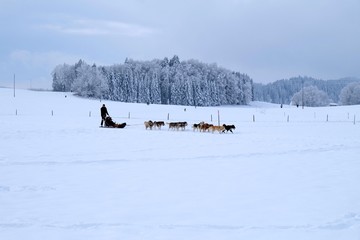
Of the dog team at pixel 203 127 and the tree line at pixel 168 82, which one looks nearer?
the dog team at pixel 203 127

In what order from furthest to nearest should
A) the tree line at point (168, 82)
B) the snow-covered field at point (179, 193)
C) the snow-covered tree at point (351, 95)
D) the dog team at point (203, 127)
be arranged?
the tree line at point (168, 82), the snow-covered tree at point (351, 95), the dog team at point (203, 127), the snow-covered field at point (179, 193)

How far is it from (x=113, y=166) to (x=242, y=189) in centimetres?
475

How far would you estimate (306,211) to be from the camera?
6.41 meters

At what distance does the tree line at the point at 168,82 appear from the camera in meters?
116

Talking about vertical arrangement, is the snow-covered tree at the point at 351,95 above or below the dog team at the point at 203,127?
above

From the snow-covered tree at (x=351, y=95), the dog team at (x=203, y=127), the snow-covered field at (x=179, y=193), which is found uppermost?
the snow-covered tree at (x=351, y=95)

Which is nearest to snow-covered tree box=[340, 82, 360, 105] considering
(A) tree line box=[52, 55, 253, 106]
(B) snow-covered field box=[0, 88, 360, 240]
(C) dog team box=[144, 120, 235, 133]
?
(A) tree line box=[52, 55, 253, 106]

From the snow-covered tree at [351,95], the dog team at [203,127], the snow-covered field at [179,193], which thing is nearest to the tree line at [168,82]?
the snow-covered tree at [351,95]

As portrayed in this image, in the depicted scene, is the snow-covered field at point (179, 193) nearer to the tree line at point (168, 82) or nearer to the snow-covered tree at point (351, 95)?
the tree line at point (168, 82)

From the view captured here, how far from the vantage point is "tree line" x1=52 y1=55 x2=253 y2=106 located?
116438 mm

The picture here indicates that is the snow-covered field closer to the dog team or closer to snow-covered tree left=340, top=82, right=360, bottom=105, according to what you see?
the dog team

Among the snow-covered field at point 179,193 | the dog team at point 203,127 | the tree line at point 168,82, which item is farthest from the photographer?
the tree line at point 168,82

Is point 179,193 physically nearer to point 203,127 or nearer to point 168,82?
point 203,127

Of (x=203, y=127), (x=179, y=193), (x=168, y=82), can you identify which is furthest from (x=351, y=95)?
(x=179, y=193)
